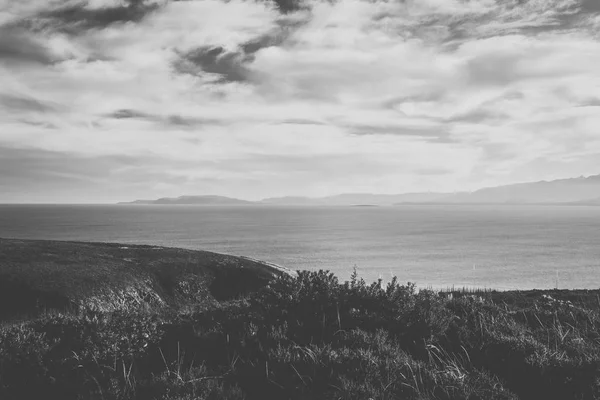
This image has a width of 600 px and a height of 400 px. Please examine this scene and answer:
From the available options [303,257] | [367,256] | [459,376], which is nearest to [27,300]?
[459,376]

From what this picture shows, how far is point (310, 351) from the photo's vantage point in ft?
20.7

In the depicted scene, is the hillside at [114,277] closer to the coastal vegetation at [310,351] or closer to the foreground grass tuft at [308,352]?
the coastal vegetation at [310,351]

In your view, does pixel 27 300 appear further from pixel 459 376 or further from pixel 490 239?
pixel 490 239

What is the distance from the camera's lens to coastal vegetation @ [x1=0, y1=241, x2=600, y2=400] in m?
5.75

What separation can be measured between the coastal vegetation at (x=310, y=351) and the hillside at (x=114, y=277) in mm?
247

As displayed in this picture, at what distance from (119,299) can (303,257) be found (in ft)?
265

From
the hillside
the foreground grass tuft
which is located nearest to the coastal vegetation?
the foreground grass tuft

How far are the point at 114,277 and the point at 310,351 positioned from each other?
19.9 feet

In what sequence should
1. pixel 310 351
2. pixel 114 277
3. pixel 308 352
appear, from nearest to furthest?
pixel 310 351 < pixel 308 352 < pixel 114 277

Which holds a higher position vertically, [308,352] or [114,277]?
[114,277]

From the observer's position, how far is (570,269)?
76.6 meters

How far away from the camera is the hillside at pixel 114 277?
31.4 feet

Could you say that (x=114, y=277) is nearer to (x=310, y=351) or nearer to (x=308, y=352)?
(x=308, y=352)

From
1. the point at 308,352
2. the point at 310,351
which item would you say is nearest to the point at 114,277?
the point at 308,352
